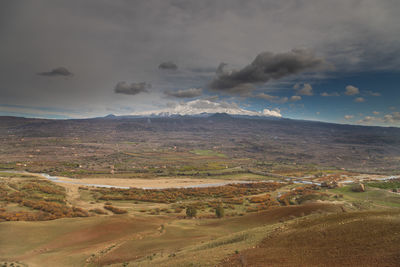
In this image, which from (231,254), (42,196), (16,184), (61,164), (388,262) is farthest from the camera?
(61,164)

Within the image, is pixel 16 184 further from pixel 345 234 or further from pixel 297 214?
pixel 345 234

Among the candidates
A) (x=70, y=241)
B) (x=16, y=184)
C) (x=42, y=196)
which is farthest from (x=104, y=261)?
(x=16, y=184)

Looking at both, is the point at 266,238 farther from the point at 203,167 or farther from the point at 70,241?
the point at 203,167

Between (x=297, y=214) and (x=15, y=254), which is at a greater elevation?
(x=297, y=214)

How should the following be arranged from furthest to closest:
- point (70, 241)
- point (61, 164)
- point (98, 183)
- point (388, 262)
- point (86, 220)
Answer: point (61, 164)
point (98, 183)
point (86, 220)
point (70, 241)
point (388, 262)

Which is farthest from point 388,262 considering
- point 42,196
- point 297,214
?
point 42,196

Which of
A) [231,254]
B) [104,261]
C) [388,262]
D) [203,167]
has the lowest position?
[203,167]

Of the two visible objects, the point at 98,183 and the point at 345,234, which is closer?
the point at 345,234

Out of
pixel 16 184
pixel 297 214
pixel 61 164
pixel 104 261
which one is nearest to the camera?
pixel 104 261

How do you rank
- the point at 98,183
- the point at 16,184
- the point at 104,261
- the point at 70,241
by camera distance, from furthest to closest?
the point at 98,183 → the point at 16,184 → the point at 70,241 → the point at 104,261
